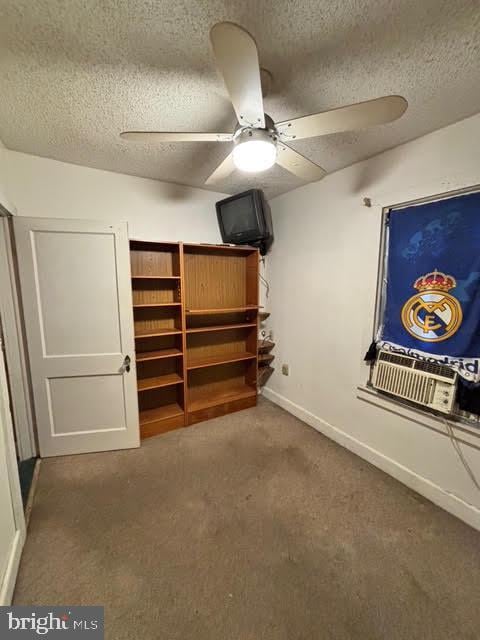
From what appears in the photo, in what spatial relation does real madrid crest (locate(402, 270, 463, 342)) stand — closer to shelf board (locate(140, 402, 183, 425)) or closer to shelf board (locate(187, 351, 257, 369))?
shelf board (locate(187, 351, 257, 369))

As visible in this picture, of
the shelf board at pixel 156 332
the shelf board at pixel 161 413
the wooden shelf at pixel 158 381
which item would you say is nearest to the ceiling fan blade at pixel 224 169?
the shelf board at pixel 156 332

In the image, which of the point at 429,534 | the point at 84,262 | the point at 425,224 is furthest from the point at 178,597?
the point at 425,224

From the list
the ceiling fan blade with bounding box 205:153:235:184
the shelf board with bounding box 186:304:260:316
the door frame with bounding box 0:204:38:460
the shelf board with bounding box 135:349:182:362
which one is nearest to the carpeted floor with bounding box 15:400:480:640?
the door frame with bounding box 0:204:38:460

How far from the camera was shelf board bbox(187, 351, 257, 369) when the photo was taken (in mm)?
2679

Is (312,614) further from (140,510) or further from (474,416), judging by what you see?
(474,416)

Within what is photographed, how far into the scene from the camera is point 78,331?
6.73ft

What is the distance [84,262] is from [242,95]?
1650 mm

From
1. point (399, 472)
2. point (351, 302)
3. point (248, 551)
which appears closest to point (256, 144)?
point (351, 302)

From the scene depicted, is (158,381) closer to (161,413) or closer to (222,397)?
(161,413)

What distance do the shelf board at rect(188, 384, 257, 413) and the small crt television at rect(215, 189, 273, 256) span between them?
1.73 meters

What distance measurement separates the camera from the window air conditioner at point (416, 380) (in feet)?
5.26

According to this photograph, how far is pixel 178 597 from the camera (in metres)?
1.19

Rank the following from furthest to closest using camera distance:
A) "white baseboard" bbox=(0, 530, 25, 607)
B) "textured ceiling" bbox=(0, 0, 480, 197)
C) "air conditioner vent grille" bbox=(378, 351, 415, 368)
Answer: "air conditioner vent grille" bbox=(378, 351, 415, 368) → "white baseboard" bbox=(0, 530, 25, 607) → "textured ceiling" bbox=(0, 0, 480, 197)

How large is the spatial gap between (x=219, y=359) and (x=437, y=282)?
2057mm
